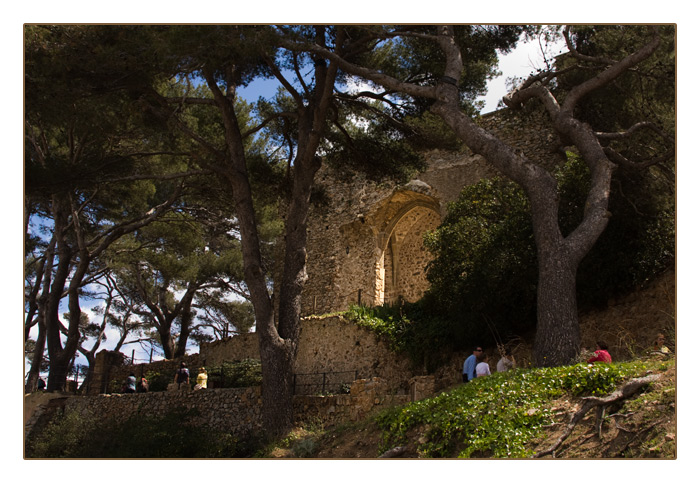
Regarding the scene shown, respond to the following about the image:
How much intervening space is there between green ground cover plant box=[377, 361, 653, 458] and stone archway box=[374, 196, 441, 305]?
10778 millimetres

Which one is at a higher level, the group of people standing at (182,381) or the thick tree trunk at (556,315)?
the thick tree trunk at (556,315)

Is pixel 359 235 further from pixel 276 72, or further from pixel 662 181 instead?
pixel 662 181

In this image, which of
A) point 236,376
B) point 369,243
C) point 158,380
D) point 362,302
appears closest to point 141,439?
point 236,376

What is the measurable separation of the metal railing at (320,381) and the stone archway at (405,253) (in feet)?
13.1

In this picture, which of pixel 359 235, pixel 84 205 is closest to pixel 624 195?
pixel 359 235

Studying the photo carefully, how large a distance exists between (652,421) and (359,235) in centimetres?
1350

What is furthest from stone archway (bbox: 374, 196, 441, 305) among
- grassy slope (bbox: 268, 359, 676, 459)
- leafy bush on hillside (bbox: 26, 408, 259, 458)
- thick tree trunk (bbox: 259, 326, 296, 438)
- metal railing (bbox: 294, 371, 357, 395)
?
grassy slope (bbox: 268, 359, 676, 459)

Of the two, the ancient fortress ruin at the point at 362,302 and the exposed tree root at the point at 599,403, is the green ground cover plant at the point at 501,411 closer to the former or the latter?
the exposed tree root at the point at 599,403

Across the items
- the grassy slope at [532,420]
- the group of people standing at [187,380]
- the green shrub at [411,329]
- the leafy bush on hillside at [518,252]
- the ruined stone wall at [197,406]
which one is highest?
the leafy bush on hillside at [518,252]

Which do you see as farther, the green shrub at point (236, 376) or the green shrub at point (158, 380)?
the green shrub at point (158, 380)

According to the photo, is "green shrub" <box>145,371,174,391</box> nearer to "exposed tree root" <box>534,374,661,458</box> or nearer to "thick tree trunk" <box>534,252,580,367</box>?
"thick tree trunk" <box>534,252,580,367</box>

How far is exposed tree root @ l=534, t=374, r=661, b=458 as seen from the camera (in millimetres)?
5143

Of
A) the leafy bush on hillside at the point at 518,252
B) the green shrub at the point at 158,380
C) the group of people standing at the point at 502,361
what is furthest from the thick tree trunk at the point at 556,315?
the green shrub at the point at 158,380

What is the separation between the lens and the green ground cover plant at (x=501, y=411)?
5531 millimetres
